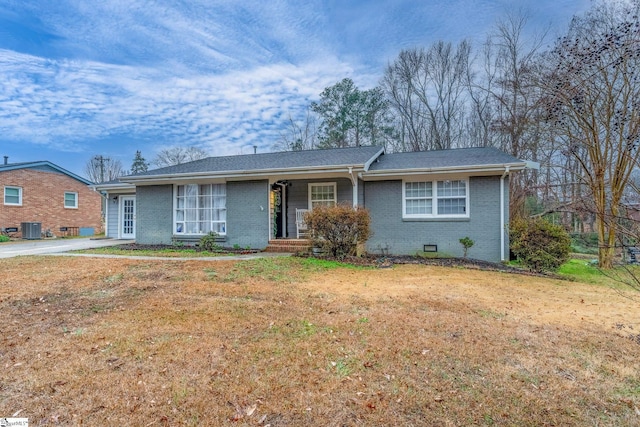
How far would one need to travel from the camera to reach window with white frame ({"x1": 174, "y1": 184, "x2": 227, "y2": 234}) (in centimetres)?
1290

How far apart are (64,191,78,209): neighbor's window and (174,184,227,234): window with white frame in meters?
13.2

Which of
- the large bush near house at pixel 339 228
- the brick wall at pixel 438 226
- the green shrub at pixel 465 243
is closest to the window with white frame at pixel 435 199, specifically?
the brick wall at pixel 438 226

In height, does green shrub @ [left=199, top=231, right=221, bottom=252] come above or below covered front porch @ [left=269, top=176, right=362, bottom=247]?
below

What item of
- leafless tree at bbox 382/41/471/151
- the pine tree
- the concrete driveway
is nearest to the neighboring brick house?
the concrete driveway

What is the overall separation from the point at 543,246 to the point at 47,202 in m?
25.3

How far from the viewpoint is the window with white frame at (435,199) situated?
11203mm

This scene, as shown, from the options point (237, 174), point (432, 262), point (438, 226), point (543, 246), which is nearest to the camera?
point (543, 246)

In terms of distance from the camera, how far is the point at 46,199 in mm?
20219

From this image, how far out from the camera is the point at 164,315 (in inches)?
183

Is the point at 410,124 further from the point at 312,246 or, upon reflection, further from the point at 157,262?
the point at 157,262

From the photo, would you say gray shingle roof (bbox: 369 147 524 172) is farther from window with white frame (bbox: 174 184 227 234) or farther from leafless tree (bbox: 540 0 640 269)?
window with white frame (bbox: 174 184 227 234)

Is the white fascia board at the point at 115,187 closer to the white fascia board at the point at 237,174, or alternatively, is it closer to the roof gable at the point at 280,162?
the roof gable at the point at 280,162

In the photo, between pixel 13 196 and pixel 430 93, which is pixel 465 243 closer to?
pixel 430 93

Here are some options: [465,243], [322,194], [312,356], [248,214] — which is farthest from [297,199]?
[312,356]
